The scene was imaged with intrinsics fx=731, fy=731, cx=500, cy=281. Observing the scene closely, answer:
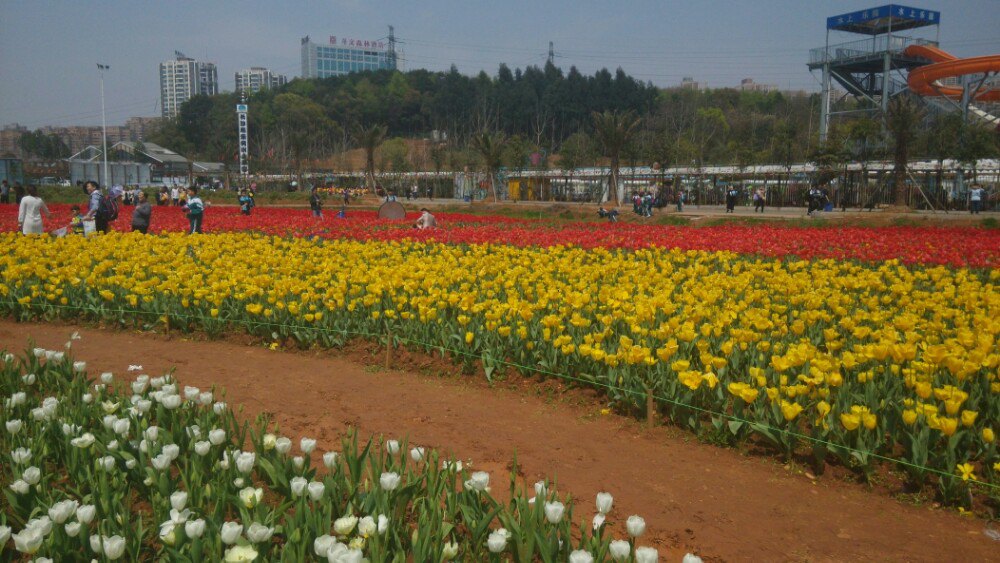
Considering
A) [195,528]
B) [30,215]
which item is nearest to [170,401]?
[195,528]

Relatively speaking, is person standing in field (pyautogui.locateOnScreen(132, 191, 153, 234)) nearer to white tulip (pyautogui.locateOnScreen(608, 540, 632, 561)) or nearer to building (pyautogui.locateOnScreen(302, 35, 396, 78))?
white tulip (pyautogui.locateOnScreen(608, 540, 632, 561))

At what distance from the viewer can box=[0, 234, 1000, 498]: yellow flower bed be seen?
15.5ft

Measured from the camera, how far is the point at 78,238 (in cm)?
1321

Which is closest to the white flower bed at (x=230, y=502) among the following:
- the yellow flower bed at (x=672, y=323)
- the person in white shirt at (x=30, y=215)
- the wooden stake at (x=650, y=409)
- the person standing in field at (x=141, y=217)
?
the wooden stake at (x=650, y=409)

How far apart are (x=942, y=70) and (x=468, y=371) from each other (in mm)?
47782

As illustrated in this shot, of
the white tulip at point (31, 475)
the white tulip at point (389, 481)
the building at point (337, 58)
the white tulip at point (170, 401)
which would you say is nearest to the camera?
the white tulip at point (389, 481)

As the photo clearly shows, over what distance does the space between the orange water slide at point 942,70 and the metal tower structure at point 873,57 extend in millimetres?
1017

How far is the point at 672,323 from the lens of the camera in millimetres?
6305

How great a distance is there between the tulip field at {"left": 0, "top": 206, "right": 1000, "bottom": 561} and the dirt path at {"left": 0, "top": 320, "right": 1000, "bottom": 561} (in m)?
0.26

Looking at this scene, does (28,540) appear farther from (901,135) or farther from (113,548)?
(901,135)

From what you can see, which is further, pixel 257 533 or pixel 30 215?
pixel 30 215

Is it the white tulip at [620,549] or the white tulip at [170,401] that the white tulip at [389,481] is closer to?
the white tulip at [620,549]

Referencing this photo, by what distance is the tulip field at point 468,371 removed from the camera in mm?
3137

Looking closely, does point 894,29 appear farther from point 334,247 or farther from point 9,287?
point 9,287
